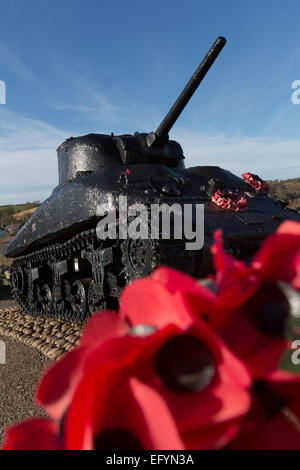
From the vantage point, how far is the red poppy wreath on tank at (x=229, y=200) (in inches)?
236

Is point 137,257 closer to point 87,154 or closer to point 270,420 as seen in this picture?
point 87,154

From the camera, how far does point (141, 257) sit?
519 centimetres

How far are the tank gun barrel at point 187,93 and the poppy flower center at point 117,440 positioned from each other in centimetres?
599

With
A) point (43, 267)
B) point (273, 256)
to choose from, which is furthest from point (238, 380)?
point (43, 267)

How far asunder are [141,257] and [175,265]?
493 millimetres

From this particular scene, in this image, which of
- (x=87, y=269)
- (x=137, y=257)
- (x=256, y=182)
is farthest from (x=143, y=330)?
(x=87, y=269)

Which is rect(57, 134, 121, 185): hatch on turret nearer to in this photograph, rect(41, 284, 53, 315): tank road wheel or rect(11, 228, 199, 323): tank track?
rect(11, 228, 199, 323): tank track

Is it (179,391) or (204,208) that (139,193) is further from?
(179,391)

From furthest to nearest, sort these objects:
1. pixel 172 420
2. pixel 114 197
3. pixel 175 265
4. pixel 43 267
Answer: pixel 43 267, pixel 114 197, pixel 175 265, pixel 172 420

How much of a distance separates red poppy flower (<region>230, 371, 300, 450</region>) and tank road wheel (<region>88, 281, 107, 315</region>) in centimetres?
551

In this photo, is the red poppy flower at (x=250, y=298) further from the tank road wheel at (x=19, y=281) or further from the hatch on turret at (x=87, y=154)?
the tank road wheel at (x=19, y=281)

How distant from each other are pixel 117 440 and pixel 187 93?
21.3ft

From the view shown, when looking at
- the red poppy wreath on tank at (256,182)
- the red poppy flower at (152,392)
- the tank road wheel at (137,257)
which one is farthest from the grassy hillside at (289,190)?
the red poppy flower at (152,392)

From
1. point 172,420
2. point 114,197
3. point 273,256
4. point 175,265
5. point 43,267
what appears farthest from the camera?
point 43,267
